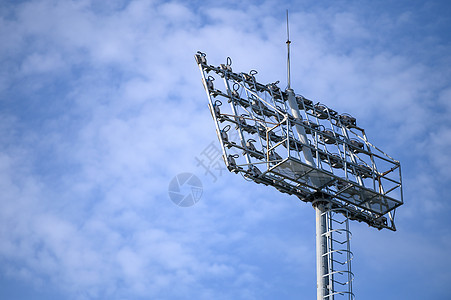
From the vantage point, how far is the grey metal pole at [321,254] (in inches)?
1299

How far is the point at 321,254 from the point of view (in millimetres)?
33719

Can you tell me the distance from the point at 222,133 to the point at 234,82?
150 inches

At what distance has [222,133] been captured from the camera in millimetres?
35375

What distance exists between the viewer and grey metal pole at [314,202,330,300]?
33.0m

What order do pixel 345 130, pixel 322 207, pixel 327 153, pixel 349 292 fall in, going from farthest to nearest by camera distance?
1. pixel 345 130
2. pixel 327 153
3. pixel 322 207
4. pixel 349 292

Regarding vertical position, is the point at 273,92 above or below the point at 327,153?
above

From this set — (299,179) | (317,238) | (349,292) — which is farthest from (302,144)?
(349,292)

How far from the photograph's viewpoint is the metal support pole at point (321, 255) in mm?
33000

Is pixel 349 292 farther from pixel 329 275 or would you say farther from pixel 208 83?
pixel 208 83

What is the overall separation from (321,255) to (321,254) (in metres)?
0.05

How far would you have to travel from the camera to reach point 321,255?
33.7 metres

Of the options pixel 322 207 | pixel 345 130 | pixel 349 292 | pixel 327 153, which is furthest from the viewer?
pixel 345 130

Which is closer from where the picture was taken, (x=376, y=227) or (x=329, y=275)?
(x=329, y=275)

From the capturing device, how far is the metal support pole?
3300 cm
